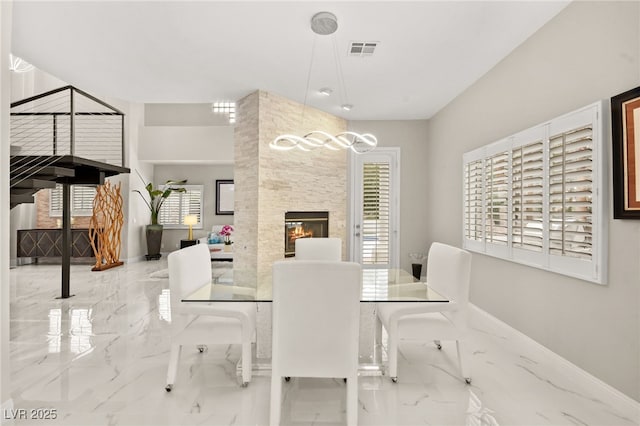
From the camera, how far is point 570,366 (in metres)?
2.38

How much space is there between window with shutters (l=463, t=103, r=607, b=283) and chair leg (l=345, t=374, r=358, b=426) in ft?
5.63

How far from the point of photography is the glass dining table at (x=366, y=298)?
2.10m

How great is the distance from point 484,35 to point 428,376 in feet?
9.31

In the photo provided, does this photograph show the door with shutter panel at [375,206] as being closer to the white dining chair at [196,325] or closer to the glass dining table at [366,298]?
the glass dining table at [366,298]

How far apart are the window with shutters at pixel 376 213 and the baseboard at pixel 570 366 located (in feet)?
7.56

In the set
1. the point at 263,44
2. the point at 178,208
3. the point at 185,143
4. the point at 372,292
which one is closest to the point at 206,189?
the point at 178,208

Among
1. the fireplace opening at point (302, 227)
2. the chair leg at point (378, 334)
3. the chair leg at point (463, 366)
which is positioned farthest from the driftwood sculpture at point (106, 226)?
the chair leg at point (463, 366)

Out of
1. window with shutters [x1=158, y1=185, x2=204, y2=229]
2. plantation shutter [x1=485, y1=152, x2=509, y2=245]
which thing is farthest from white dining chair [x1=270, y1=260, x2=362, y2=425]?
window with shutters [x1=158, y1=185, x2=204, y2=229]

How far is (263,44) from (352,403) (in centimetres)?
303

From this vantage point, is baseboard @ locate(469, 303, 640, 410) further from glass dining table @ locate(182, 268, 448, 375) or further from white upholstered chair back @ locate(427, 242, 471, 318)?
glass dining table @ locate(182, 268, 448, 375)

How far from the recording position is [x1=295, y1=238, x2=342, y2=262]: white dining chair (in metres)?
3.31

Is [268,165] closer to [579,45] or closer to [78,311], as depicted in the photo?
[78,311]

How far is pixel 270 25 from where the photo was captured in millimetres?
2838

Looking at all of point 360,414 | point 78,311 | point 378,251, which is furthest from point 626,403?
point 78,311
